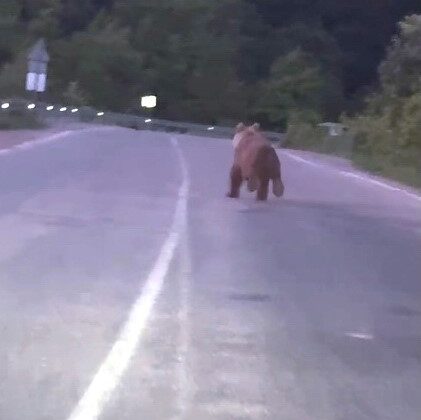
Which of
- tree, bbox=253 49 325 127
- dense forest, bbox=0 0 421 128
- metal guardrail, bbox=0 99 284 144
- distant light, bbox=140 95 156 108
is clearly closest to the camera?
metal guardrail, bbox=0 99 284 144

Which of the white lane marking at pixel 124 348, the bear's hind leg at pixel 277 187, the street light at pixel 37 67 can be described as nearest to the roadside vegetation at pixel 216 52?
the street light at pixel 37 67

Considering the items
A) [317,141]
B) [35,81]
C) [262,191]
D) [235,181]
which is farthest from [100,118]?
[262,191]

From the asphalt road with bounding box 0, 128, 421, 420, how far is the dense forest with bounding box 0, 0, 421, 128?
64.4 metres

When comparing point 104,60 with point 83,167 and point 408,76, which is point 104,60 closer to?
point 408,76

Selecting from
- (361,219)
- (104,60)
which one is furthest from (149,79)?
(361,219)

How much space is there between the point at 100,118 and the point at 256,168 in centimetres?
4919

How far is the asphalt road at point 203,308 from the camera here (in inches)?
332

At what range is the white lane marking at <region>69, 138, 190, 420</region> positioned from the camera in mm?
8070

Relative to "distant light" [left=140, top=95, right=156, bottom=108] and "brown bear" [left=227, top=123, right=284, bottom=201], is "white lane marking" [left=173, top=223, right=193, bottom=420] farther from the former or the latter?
"distant light" [left=140, top=95, right=156, bottom=108]

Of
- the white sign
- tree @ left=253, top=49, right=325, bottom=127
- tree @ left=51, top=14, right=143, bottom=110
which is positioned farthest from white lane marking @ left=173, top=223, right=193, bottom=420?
tree @ left=253, top=49, right=325, bottom=127

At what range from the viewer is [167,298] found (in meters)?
12.1

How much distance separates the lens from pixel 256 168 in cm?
2320

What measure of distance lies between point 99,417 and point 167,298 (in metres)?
4.31

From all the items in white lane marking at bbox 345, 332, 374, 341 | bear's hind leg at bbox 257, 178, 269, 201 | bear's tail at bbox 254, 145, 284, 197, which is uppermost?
bear's tail at bbox 254, 145, 284, 197
